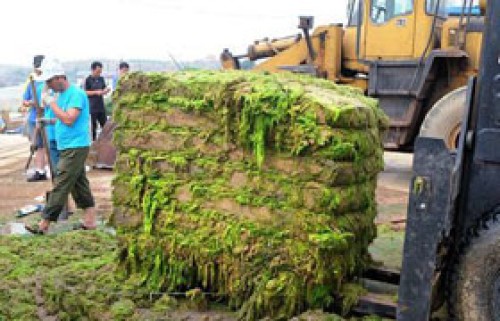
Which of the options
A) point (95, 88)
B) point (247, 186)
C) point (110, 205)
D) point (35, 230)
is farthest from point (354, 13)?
point (247, 186)

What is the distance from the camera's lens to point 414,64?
9531mm

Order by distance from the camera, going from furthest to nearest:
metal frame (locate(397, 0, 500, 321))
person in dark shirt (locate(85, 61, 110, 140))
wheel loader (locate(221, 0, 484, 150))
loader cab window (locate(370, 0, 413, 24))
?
person in dark shirt (locate(85, 61, 110, 140))
loader cab window (locate(370, 0, 413, 24))
wheel loader (locate(221, 0, 484, 150))
metal frame (locate(397, 0, 500, 321))

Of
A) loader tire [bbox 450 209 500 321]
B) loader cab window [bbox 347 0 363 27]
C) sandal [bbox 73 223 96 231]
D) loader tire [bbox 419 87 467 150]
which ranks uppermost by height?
loader cab window [bbox 347 0 363 27]

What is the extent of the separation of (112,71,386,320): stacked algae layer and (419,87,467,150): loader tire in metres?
4.70

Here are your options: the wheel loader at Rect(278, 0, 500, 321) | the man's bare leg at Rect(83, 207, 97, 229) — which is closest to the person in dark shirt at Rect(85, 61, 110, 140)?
the man's bare leg at Rect(83, 207, 97, 229)

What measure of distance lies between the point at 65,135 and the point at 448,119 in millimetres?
5433

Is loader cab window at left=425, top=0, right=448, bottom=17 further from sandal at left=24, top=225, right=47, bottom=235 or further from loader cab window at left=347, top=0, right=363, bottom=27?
sandal at left=24, top=225, right=47, bottom=235

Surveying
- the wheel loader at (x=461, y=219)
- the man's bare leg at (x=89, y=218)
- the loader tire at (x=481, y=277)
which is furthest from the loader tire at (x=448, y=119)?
the loader tire at (x=481, y=277)

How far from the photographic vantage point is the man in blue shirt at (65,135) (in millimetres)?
6082

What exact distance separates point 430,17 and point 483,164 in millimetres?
6782

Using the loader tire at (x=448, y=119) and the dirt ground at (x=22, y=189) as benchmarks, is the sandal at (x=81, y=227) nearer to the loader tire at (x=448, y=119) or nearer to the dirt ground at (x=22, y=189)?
the dirt ground at (x=22, y=189)

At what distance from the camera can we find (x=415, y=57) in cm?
964

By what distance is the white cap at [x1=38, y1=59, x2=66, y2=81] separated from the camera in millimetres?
6027

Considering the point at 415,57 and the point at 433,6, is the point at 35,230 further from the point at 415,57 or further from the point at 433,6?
the point at 433,6
